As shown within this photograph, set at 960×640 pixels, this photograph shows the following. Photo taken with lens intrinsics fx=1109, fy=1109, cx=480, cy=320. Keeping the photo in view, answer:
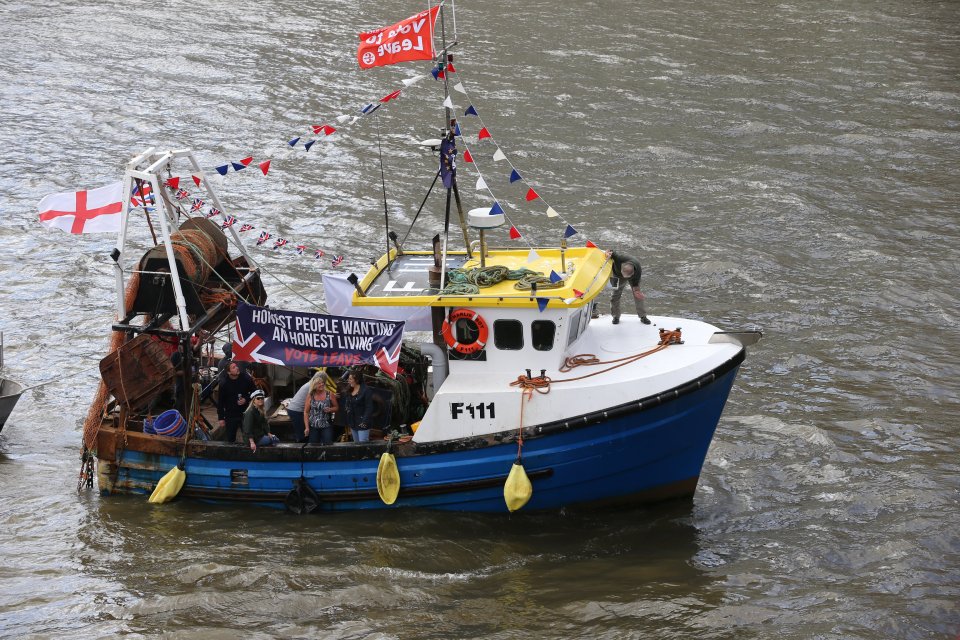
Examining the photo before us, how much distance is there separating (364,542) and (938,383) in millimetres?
10731

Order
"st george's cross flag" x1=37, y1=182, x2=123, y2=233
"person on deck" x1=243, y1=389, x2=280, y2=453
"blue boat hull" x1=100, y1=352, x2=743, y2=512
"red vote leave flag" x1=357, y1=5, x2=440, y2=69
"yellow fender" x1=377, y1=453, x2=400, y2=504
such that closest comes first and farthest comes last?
"blue boat hull" x1=100, y1=352, x2=743, y2=512, "red vote leave flag" x1=357, y1=5, x2=440, y2=69, "yellow fender" x1=377, y1=453, x2=400, y2=504, "person on deck" x1=243, y1=389, x2=280, y2=453, "st george's cross flag" x1=37, y1=182, x2=123, y2=233

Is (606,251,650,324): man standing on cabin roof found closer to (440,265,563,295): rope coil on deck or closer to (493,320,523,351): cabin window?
(440,265,563,295): rope coil on deck

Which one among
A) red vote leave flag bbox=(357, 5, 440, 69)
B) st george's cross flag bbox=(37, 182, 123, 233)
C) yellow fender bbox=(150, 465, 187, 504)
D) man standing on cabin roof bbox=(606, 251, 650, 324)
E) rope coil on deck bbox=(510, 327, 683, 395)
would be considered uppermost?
red vote leave flag bbox=(357, 5, 440, 69)

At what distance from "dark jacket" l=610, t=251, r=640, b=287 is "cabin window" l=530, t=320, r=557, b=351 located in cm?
192

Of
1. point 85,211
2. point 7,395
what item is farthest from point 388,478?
point 7,395

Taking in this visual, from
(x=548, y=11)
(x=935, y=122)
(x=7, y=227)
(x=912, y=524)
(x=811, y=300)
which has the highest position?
(x=548, y=11)

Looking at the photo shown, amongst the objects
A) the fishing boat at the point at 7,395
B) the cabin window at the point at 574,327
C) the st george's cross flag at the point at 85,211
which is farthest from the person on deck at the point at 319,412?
the fishing boat at the point at 7,395

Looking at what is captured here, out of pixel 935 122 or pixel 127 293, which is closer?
pixel 127 293

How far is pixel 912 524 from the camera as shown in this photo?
49.6 ft

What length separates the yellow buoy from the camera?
14.3m

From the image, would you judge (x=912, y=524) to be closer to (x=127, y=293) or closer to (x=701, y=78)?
(x=127, y=293)

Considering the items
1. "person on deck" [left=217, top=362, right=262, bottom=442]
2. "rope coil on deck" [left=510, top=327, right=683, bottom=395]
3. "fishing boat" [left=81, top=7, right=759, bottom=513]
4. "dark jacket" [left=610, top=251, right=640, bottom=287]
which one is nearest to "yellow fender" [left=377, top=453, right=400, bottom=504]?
"fishing boat" [left=81, top=7, right=759, bottom=513]

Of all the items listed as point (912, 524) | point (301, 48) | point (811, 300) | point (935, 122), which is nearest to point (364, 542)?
point (912, 524)

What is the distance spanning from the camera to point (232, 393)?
15.7 metres
